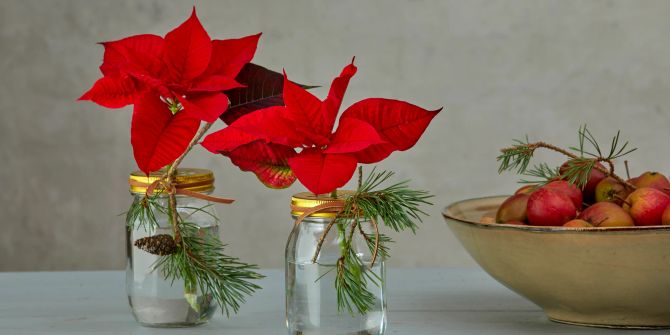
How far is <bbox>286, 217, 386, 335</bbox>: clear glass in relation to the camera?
79 cm

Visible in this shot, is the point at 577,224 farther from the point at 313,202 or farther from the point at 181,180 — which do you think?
the point at 181,180

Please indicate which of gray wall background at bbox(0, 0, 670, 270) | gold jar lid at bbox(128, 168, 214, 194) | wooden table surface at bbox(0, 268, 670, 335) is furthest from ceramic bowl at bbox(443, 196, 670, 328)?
gray wall background at bbox(0, 0, 670, 270)

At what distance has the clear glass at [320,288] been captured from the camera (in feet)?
2.58

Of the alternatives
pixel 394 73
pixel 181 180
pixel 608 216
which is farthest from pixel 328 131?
pixel 394 73

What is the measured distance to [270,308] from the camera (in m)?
1.00

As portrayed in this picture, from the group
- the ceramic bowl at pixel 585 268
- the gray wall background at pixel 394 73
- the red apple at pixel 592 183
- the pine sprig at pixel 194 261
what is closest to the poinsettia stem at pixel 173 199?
the pine sprig at pixel 194 261

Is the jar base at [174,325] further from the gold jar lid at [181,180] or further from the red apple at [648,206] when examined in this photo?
the red apple at [648,206]

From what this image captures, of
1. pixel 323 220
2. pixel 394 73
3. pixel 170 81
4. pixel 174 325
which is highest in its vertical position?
pixel 394 73

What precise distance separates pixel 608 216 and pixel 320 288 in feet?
0.90

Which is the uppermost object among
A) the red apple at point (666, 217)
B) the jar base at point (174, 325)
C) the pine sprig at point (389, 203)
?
the pine sprig at point (389, 203)

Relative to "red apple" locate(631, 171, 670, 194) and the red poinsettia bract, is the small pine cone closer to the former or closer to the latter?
the red poinsettia bract

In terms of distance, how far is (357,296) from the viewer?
77cm

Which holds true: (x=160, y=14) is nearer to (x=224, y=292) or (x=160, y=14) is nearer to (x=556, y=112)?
(x=556, y=112)

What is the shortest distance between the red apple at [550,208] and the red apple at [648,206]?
0.05m
